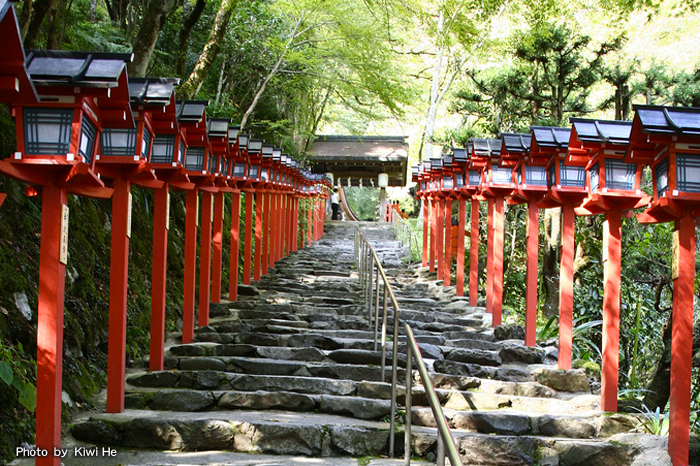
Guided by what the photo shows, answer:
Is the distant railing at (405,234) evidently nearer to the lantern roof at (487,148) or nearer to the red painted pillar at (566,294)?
the lantern roof at (487,148)

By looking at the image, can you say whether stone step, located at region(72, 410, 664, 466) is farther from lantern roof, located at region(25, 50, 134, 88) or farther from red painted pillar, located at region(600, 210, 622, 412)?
lantern roof, located at region(25, 50, 134, 88)

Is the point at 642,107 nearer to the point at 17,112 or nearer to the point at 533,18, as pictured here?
the point at 17,112

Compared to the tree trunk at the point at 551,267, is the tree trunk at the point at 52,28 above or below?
above

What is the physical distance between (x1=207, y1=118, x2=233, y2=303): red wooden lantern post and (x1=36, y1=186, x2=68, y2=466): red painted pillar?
443 cm


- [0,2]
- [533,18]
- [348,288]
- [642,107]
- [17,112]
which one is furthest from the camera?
[348,288]

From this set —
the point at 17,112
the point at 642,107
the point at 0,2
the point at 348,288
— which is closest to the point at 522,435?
the point at 642,107

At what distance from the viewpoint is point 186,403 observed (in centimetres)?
671

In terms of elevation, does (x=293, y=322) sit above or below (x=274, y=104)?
below

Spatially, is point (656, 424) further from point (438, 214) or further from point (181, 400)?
point (438, 214)

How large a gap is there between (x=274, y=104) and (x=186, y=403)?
1602cm

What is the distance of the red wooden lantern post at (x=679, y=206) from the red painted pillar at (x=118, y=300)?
4632 mm

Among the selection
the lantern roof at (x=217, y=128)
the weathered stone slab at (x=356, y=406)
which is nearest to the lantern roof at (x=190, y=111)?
the lantern roof at (x=217, y=128)

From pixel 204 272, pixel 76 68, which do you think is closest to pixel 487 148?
pixel 204 272

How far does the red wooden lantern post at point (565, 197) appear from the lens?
7953 mm
